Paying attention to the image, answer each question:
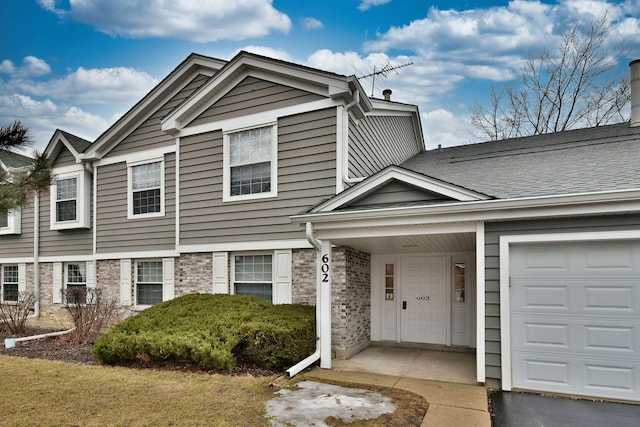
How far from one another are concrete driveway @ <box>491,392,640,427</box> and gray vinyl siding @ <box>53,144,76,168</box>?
43.2 feet

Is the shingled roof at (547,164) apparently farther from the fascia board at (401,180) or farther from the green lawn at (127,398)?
the green lawn at (127,398)

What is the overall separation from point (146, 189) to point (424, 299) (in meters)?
7.84

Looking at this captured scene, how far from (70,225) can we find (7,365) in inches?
224

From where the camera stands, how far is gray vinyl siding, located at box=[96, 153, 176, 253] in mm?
10836

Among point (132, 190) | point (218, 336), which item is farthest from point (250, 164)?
point (132, 190)

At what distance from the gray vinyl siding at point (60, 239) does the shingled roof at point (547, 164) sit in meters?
9.85

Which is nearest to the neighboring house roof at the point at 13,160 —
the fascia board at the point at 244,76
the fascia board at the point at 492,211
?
the fascia board at the point at 244,76

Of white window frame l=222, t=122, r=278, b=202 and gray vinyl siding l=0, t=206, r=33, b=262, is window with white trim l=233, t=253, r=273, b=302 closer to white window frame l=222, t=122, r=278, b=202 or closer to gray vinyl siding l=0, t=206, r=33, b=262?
white window frame l=222, t=122, r=278, b=202

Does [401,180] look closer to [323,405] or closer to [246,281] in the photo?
[323,405]

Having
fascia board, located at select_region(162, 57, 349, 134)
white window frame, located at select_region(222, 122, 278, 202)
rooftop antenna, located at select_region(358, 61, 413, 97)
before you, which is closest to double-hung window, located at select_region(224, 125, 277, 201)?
white window frame, located at select_region(222, 122, 278, 202)

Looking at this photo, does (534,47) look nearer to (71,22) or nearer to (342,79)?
(342,79)

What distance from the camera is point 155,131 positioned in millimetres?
11414

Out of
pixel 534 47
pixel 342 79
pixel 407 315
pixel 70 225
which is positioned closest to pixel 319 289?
pixel 407 315

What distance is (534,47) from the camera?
1750 cm
